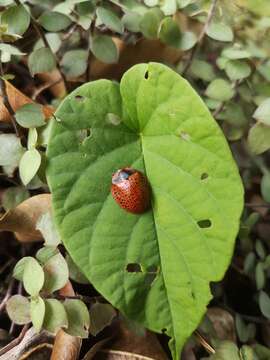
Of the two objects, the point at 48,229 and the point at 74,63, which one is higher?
the point at 74,63

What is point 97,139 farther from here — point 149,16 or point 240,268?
point 240,268

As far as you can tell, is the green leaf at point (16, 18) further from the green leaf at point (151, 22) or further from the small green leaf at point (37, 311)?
the small green leaf at point (37, 311)

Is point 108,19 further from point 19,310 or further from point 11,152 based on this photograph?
point 19,310

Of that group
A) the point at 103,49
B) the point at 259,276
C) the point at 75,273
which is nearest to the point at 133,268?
the point at 75,273

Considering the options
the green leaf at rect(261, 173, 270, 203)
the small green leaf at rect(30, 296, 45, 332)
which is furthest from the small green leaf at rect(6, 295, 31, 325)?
the green leaf at rect(261, 173, 270, 203)

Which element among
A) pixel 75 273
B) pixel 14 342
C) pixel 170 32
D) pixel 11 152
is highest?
pixel 170 32

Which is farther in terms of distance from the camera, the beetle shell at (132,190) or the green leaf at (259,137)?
the green leaf at (259,137)

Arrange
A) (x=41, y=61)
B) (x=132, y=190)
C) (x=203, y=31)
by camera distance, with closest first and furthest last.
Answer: (x=132, y=190) < (x=41, y=61) < (x=203, y=31)

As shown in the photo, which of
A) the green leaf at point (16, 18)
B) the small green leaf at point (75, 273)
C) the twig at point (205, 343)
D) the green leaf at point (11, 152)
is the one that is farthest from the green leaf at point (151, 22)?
the twig at point (205, 343)
